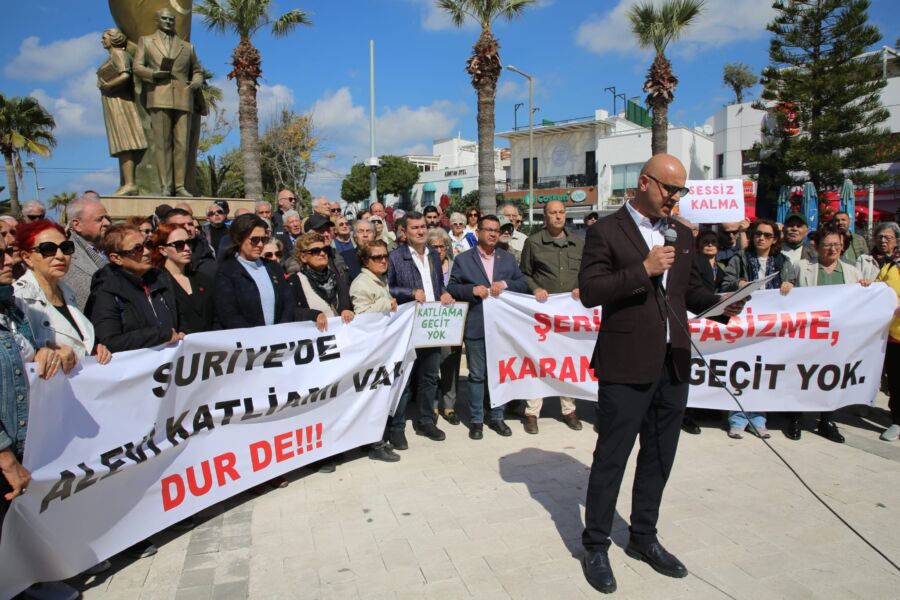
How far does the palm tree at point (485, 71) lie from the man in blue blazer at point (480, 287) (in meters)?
11.5

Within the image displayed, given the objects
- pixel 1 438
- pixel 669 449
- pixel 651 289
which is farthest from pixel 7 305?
pixel 669 449

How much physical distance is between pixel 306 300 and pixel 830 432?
4.74 meters

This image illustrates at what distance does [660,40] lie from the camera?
2086 cm

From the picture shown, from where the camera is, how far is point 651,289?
10.3ft

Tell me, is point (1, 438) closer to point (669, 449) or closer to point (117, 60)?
point (669, 449)

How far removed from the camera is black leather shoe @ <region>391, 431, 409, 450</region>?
210 inches

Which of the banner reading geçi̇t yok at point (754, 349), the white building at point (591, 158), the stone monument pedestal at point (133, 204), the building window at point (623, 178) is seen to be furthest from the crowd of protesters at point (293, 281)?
the building window at point (623, 178)

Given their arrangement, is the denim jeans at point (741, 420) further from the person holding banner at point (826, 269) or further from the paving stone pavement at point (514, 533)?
the paving stone pavement at point (514, 533)

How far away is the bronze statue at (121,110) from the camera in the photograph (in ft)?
29.5

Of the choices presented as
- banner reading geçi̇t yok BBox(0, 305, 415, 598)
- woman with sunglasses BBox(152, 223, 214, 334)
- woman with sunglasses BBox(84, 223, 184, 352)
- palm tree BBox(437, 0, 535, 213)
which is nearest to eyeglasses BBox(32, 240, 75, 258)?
woman with sunglasses BBox(84, 223, 184, 352)

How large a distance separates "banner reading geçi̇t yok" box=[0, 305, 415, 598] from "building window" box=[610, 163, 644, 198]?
48.6 meters

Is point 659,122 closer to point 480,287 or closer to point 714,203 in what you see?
point 714,203

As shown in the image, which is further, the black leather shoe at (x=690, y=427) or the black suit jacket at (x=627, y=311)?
the black leather shoe at (x=690, y=427)

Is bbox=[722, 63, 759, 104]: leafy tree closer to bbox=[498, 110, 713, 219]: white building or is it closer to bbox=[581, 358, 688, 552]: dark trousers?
bbox=[498, 110, 713, 219]: white building
